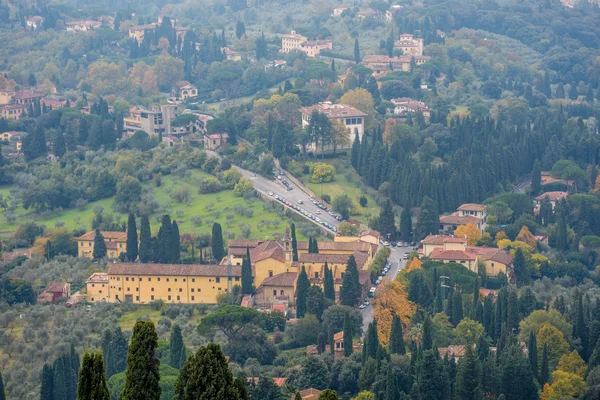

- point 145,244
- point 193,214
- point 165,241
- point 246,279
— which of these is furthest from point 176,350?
point 193,214

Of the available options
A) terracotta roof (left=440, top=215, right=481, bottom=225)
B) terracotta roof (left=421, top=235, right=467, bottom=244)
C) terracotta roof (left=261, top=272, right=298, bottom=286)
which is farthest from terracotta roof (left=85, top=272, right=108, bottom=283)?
terracotta roof (left=440, top=215, right=481, bottom=225)

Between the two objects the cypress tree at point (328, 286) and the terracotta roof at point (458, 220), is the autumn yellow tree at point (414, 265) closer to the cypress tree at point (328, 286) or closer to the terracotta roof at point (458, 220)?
the cypress tree at point (328, 286)

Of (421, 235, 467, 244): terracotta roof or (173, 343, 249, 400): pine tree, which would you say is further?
(421, 235, 467, 244): terracotta roof

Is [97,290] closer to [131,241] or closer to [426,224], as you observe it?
[131,241]

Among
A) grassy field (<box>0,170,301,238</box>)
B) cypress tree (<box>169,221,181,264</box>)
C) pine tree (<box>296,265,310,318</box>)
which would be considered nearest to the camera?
pine tree (<box>296,265,310,318</box>)

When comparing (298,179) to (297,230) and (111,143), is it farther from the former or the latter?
(111,143)

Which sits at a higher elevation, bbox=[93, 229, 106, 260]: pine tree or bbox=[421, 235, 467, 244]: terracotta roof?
bbox=[421, 235, 467, 244]: terracotta roof

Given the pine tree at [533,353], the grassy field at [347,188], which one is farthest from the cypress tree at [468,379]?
the grassy field at [347,188]

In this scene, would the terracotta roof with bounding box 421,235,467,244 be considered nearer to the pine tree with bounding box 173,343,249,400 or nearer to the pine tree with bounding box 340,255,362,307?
the pine tree with bounding box 340,255,362,307
